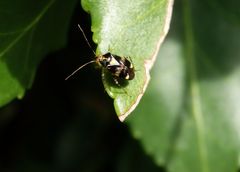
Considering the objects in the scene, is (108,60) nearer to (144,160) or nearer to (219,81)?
(219,81)

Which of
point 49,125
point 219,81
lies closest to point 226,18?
point 219,81

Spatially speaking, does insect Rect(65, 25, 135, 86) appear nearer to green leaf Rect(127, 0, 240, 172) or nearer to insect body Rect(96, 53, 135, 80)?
insect body Rect(96, 53, 135, 80)

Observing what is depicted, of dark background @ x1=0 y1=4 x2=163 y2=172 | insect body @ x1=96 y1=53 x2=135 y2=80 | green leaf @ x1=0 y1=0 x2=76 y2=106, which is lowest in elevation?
dark background @ x1=0 y1=4 x2=163 y2=172

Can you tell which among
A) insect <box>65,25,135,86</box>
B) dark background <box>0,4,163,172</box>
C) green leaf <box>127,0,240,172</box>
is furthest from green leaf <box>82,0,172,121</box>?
dark background <box>0,4,163,172</box>

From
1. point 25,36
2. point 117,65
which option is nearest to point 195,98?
point 117,65

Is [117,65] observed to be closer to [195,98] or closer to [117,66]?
[117,66]
